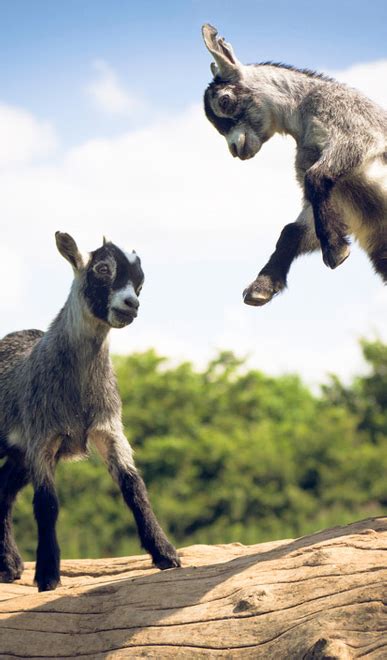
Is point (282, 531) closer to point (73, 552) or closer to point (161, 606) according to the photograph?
point (73, 552)

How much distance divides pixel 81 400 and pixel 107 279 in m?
0.82

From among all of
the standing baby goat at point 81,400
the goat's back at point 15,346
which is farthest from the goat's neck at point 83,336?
the goat's back at point 15,346

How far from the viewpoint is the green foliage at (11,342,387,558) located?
1438 centimetres

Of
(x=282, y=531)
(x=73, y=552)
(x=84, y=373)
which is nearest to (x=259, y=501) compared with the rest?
(x=282, y=531)

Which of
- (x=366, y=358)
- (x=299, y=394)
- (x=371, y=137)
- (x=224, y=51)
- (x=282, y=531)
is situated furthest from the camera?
(x=299, y=394)

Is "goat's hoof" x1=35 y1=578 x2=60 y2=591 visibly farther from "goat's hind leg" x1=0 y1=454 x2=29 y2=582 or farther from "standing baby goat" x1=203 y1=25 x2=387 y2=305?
"standing baby goat" x1=203 y1=25 x2=387 y2=305

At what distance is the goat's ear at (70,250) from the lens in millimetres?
6844

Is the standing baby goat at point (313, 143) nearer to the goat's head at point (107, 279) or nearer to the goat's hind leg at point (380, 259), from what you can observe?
the goat's hind leg at point (380, 259)

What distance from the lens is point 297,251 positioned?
6508mm

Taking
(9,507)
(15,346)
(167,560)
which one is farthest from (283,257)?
(9,507)

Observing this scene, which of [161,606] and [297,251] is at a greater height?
[297,251]

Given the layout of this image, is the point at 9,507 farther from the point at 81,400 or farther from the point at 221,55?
the point at 221,55

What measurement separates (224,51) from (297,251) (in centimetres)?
148

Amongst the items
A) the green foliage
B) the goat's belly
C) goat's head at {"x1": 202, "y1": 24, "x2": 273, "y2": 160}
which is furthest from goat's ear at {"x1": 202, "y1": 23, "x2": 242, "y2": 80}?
the green foliage
